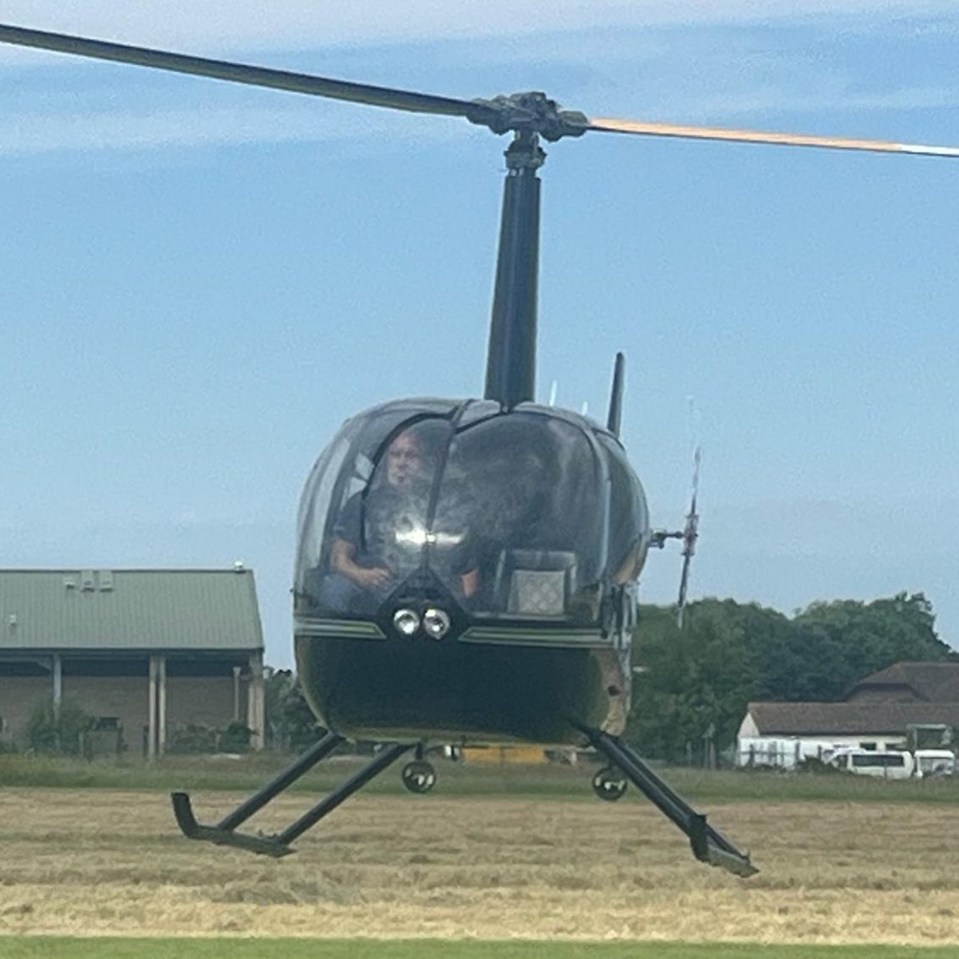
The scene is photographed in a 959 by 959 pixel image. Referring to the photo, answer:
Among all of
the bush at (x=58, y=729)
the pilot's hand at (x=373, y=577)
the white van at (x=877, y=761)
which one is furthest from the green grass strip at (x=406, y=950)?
the white van at (x=877, y=761)

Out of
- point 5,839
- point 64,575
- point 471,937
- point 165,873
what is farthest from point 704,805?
point 64,575

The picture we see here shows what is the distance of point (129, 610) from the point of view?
7831 cm

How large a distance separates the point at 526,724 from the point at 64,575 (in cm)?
6676

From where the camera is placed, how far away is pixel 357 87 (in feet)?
49.9

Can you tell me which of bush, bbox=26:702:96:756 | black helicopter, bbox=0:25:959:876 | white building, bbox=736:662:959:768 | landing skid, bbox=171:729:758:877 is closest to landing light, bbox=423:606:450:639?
black helicopter, bbox=0:25:959:876

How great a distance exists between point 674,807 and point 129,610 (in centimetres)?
6295

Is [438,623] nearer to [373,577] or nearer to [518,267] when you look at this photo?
[373,577]

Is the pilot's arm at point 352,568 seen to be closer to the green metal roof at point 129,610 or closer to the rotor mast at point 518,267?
the rotor mast at point 518,267

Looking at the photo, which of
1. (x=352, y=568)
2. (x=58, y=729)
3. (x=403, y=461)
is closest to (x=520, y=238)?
(x=403, y=461)

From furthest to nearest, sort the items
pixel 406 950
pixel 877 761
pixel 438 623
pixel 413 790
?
1. pixel 877 761
2. pixel 406 950
3. pixel 413 790
4. pixel 438 623

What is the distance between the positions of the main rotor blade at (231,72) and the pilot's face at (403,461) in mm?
2034

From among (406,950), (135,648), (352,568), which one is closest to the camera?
(352,568)

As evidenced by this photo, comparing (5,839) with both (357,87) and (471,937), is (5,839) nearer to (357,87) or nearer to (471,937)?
(471,937)

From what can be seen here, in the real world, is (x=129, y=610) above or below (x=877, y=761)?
above
